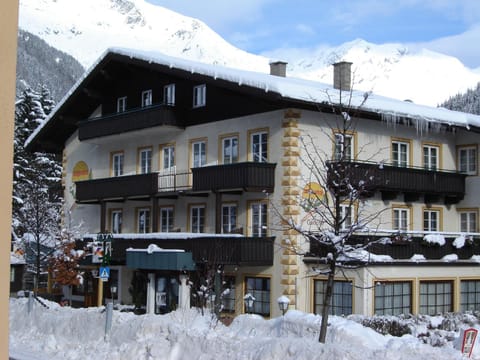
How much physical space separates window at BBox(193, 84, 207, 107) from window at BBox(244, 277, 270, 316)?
24.9ft

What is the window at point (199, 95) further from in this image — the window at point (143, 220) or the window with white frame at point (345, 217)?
the window with white frame at point (345, 217)

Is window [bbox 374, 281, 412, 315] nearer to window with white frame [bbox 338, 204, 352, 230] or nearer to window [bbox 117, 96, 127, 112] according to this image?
window with white frame [bbox 338, 204, 352, 230]

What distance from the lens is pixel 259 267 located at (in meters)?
28.2

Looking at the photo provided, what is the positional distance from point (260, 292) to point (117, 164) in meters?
11.6

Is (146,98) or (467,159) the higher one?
(146,98)

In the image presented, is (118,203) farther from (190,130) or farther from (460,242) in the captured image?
(460,242)

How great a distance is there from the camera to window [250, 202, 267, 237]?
93.2 feet

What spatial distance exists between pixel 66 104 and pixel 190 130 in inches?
349

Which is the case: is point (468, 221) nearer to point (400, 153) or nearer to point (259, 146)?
point (400, 153)

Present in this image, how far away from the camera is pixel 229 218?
29.8 m

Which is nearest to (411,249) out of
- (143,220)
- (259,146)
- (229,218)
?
(259,146)

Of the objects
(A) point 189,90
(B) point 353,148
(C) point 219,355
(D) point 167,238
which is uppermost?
(A) point 189,90

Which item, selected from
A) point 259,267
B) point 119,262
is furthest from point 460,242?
point 119,262

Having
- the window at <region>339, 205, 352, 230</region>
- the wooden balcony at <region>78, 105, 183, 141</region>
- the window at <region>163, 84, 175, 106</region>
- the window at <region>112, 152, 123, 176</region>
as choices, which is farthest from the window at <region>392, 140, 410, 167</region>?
the window at <region>112, 152, 123, 176</region>
